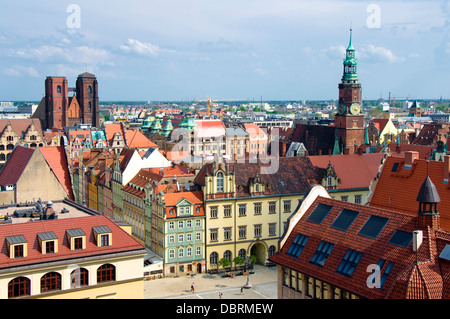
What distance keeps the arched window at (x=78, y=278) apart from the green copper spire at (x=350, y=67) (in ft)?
289

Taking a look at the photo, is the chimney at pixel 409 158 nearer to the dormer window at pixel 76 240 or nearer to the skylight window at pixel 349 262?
the skylight window at pixel 349 262

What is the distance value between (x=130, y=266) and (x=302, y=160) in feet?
137

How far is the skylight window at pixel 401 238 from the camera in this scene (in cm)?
3431

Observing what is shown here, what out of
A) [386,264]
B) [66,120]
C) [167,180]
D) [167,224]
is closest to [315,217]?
[386,264]

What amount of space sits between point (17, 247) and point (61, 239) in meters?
2.81

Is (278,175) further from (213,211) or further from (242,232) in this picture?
(213,211)

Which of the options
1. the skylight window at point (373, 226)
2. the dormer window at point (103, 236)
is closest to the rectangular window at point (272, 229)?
the skylight window at point (373, 226)

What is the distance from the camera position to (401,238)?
115ft

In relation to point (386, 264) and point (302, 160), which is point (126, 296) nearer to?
point (386, 264)

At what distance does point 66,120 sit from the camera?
176 meters

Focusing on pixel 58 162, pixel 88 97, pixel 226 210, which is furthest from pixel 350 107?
pixel 88 97

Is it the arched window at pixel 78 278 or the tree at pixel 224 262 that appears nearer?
the arched window at pixel 78 278

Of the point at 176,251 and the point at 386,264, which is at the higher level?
the point at 386,264

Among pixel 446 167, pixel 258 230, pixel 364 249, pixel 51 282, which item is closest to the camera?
pixel 51 282
